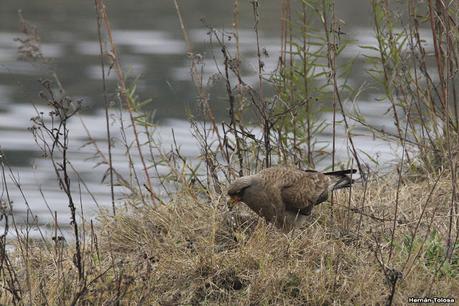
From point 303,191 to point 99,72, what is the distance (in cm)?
757

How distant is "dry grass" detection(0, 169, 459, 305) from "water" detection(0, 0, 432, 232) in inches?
39.5

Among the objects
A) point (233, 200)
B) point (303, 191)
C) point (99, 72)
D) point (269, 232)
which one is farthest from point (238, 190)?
point (99, 72)

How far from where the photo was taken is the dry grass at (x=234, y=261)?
509cm

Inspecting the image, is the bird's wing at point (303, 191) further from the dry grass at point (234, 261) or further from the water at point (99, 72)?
the water at point (99, 72)

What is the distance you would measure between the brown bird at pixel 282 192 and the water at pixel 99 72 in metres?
1.00

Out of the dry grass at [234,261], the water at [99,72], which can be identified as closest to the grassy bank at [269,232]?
the dry grass at [234,261]

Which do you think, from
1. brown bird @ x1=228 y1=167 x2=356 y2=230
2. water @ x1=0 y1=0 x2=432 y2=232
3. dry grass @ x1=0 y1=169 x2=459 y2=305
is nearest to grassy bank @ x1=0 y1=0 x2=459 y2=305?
dry grass @ x1=0 y1=169 x2=459 y2=305

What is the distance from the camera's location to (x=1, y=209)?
4.89m

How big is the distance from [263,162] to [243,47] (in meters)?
7.58

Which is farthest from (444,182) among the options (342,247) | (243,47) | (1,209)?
(243,47)

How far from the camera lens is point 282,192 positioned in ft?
20.0

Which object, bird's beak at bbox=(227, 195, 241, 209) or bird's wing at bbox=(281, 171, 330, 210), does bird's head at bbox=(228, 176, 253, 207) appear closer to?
bird's beak at bbox=(227, 195, 241, 209)

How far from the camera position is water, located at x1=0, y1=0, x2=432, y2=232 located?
9305 millimetres

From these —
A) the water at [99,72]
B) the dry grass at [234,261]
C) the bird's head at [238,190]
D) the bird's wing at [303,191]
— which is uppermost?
the bird's head at [238,190]
